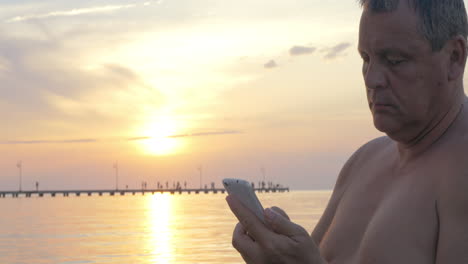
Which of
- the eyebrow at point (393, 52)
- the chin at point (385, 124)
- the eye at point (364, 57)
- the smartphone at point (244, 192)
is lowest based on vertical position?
the smartphone at point (244, 192)

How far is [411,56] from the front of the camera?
6.73ft

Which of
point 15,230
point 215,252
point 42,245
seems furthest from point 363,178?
point 15,230

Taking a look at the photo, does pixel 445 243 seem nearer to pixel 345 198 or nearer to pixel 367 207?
pixel 367 207

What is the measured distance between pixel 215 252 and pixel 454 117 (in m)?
39.5

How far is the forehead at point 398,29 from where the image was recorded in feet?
6.68

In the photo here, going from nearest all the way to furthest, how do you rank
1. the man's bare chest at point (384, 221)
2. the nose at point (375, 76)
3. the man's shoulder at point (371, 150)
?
the man's bare chest at point (384, 221) < the nose at point (375, 76) < the man's shoulder at point (371, 150)

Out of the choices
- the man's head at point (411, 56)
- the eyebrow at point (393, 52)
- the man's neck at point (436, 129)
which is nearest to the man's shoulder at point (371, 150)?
the man's neck at point (436, 129)

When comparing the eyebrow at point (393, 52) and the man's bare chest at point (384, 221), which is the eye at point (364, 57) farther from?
the man's bare chest at point (384, 221)

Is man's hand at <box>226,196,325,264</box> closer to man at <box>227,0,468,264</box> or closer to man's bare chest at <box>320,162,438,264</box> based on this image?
man at <box>227,0,468,264</box>

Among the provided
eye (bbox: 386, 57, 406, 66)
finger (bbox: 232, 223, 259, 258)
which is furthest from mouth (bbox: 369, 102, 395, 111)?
finger (bbox: 232, 223, 259, 258)

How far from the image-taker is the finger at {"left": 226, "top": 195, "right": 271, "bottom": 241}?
2.12 metres

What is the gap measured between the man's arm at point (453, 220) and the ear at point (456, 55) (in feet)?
1.05

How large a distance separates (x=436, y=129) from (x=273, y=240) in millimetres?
588

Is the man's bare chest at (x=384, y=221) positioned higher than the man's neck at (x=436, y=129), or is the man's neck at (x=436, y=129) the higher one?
the man's neck at (x=436, y=129)
